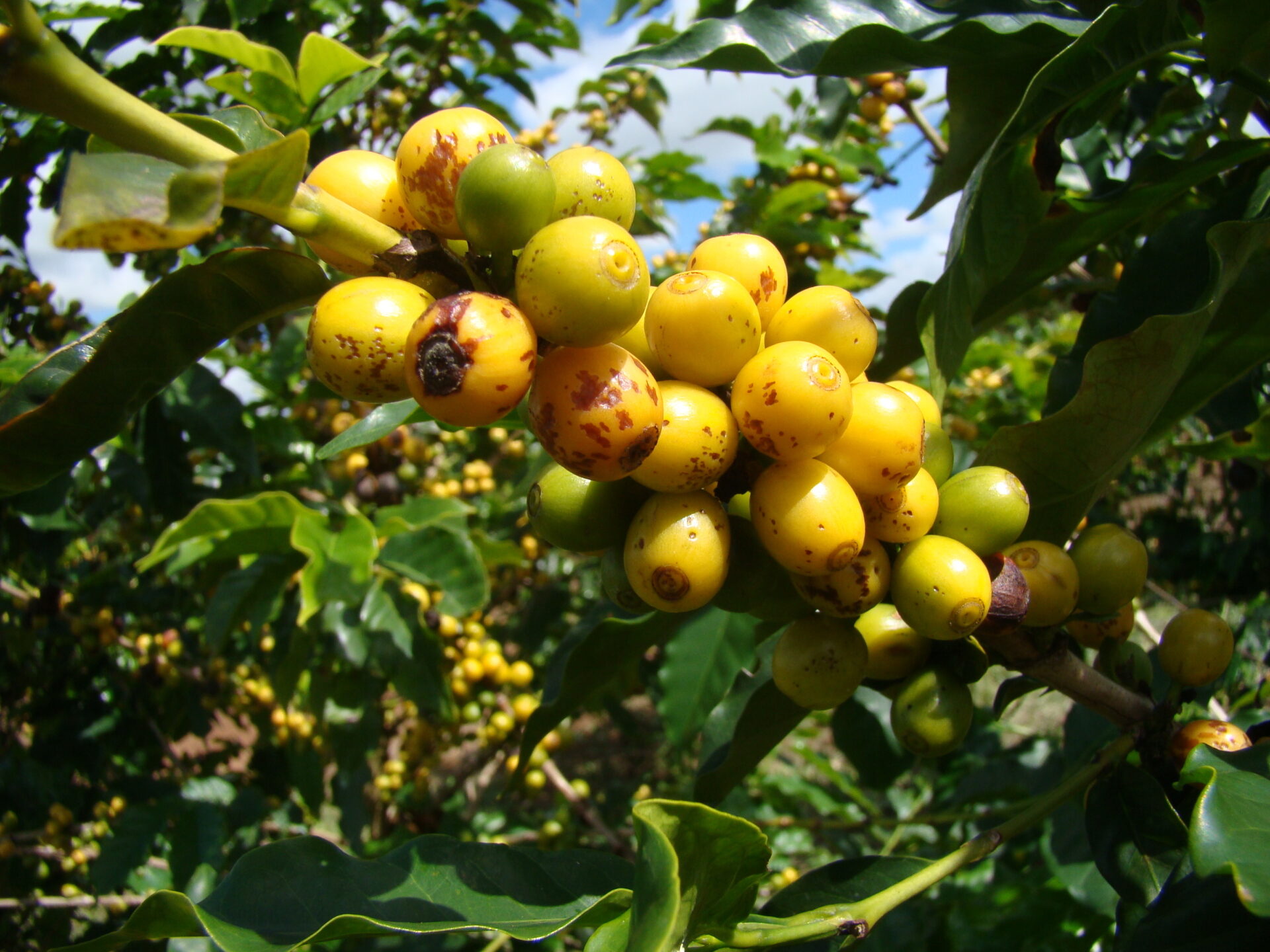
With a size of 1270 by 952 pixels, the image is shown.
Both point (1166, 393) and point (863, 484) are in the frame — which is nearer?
point (863, 484)

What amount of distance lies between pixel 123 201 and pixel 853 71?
120 centimetres

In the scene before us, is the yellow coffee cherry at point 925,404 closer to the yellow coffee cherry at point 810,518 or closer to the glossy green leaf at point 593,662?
the yellow coffee cherry at point 810,518

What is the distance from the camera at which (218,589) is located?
8.39ft

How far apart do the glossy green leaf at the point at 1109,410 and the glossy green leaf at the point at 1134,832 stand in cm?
34

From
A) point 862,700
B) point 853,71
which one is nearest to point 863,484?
point 853,71

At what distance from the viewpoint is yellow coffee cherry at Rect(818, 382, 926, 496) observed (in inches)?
34.3

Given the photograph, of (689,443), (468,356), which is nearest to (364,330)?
(468,356)

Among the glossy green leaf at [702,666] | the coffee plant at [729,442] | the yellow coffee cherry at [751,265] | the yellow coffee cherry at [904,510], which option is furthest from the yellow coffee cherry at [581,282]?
the glossy green leaf at [702,666]

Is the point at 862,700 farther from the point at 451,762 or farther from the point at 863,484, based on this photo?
the point at 451,762

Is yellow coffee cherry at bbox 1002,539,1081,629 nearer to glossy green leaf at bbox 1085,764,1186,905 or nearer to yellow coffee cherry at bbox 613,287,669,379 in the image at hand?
glossy green leaf at bbox 1085,764,1186,905

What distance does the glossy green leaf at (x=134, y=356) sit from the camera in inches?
32.2

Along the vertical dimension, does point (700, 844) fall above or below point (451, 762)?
above

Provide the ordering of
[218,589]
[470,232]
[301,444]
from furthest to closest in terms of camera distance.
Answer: [301,444] < [218,589] < [470,232]

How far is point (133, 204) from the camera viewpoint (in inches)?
20.8
